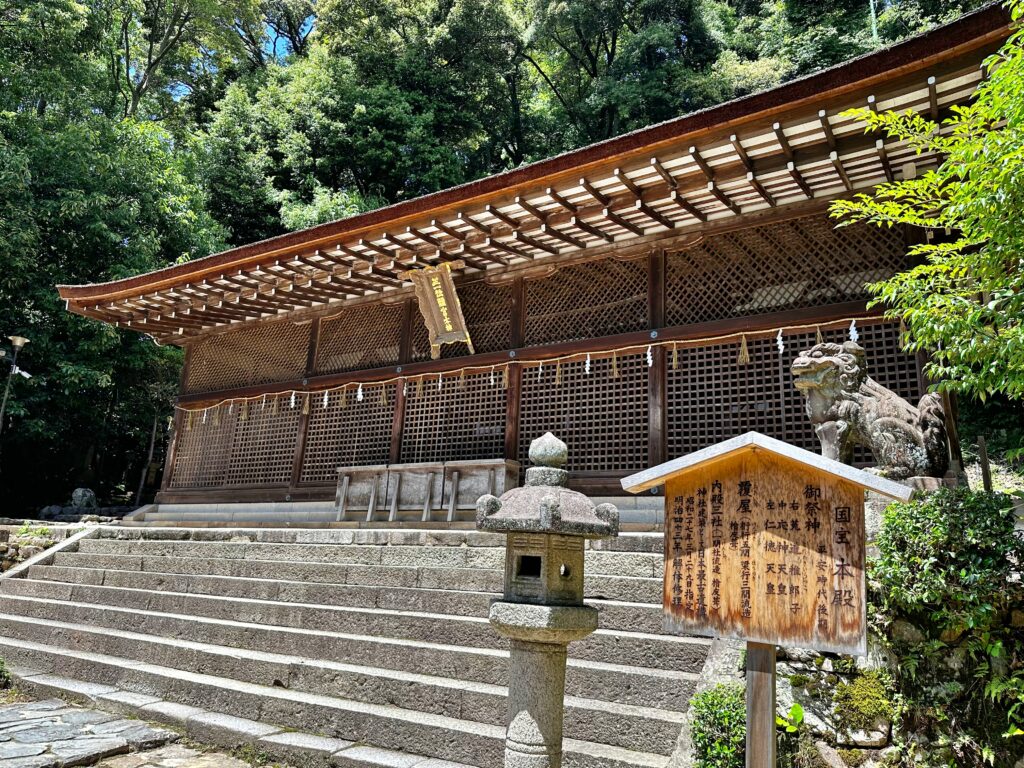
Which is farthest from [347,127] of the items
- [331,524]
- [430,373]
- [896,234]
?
[896,234]

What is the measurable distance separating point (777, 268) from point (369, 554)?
6.58 m

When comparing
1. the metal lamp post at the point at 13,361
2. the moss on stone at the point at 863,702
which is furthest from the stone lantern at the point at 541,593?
the metal lamp post at the point at 13,361

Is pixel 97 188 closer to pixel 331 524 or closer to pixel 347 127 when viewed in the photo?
pixel 347 127

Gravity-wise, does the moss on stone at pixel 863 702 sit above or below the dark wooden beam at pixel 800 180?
below

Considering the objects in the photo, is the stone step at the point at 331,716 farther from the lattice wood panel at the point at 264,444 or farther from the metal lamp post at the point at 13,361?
the metal lamp post at the point at 13,361

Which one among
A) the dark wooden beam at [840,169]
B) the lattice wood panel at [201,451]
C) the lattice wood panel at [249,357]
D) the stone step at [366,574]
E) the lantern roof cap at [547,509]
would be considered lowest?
the stone step at [366,574]

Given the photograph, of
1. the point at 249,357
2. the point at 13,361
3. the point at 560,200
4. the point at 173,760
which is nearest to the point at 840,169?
the point at 560,200

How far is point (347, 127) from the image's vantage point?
25641 millimetres

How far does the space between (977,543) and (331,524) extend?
890 cm

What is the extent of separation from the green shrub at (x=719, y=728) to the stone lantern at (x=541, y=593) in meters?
0.80

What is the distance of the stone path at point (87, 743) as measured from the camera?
500 cm

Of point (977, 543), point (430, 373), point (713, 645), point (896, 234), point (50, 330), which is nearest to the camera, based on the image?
point (977, 543)

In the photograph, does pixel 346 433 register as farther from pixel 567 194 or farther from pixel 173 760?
pixel 173 760

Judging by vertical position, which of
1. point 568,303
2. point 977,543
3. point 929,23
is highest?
point 929,23
